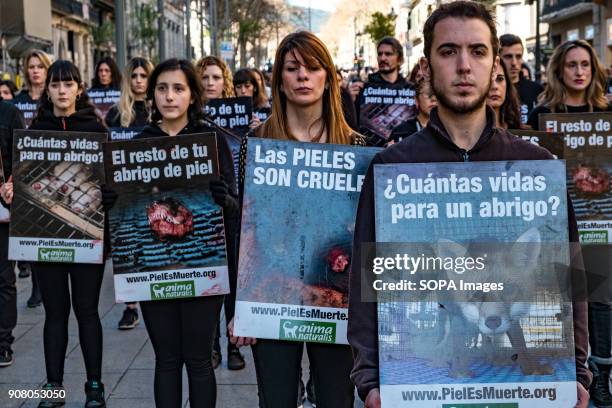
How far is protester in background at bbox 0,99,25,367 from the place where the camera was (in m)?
6.19

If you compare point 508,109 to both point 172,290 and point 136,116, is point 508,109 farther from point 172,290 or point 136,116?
point 136,116

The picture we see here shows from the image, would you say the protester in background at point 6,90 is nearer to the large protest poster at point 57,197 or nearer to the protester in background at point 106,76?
the protester in background at point 106,76

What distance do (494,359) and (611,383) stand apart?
3626 mm

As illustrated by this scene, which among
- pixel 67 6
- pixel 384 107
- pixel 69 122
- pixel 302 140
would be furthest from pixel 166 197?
pixel 67 6

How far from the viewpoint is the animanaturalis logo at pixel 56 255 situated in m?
5.16

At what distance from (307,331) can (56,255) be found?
226cm

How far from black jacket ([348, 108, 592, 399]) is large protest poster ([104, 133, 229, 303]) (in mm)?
1741

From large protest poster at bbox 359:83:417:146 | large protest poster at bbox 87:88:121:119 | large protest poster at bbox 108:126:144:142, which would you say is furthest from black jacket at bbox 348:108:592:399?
large protest poster at bbox 87:88:121:119

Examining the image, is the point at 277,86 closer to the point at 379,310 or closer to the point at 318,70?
the point at 318,70

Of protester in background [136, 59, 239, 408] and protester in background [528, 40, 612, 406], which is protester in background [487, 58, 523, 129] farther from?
protester in background [136, 59, 239, 408]

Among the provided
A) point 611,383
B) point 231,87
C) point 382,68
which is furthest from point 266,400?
point 382,68

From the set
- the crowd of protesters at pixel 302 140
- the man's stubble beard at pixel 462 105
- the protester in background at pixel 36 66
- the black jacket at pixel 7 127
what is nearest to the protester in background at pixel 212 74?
the protester in background at pixel 36 66

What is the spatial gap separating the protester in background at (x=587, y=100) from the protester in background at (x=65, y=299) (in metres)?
2.87

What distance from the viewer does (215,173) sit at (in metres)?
4.28
